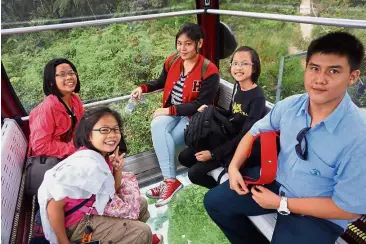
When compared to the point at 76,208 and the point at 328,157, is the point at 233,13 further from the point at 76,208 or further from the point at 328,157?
the point at 76,208

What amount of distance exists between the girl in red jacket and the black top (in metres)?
0.35

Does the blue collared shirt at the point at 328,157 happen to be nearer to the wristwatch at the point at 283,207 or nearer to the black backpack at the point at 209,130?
the wristwatch at the point at 283,207

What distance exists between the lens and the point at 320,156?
1.27 metres

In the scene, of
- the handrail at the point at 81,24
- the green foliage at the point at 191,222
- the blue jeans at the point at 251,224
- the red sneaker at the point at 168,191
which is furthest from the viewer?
the red sneaker at the point at 168,191

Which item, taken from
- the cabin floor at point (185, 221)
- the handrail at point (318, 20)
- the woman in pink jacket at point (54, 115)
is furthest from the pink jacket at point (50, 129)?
the handrail at point (318, 20)

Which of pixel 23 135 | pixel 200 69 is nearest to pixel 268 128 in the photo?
pixel 200 69

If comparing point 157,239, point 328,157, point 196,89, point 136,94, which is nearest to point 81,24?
point 136,94

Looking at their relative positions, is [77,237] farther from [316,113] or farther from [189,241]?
[316,113]

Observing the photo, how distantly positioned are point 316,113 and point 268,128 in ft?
0.99

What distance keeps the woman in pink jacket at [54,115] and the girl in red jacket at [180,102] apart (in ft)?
2.12

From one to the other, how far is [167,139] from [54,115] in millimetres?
803

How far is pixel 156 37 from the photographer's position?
518cm

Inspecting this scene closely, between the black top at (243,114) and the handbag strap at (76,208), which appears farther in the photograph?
the black top at (243,114)

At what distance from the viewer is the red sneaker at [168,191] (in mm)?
2207
